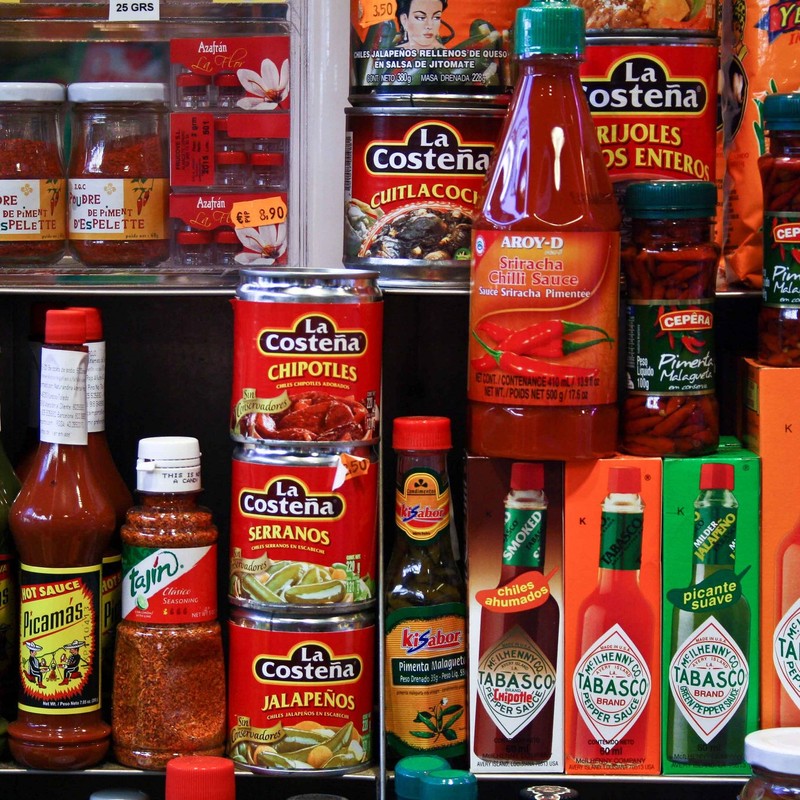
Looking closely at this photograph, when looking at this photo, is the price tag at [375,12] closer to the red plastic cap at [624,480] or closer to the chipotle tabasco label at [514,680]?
the red plastic cap at [624,480]

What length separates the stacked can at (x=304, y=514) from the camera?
1324 mm

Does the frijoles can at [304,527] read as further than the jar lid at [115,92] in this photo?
No

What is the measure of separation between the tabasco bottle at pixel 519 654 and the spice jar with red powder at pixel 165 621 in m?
0.31

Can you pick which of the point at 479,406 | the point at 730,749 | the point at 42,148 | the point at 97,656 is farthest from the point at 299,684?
the point at 42,148

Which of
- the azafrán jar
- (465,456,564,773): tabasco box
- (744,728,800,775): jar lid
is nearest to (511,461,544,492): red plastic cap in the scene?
(465,456,564,773): tabasco box

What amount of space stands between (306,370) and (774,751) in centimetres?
62

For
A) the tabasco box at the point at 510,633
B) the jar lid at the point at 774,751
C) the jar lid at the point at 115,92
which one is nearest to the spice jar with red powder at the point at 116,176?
the jar lid at the point at 115,92

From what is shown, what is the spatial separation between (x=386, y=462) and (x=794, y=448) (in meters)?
0.61

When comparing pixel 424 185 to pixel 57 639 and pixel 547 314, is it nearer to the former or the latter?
pixel 547 314

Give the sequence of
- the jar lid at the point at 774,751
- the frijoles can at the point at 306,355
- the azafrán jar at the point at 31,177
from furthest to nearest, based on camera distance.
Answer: the azafrán jar at the point at 31,177, the frijoles can at the point at 306,355, the jar lid at the point at 774,751

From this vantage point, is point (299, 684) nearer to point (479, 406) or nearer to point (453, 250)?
point (479, 406)

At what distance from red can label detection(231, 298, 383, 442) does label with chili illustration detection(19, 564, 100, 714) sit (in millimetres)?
263

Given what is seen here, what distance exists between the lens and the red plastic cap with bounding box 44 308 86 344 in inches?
52.8

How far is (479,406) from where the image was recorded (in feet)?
4.47
